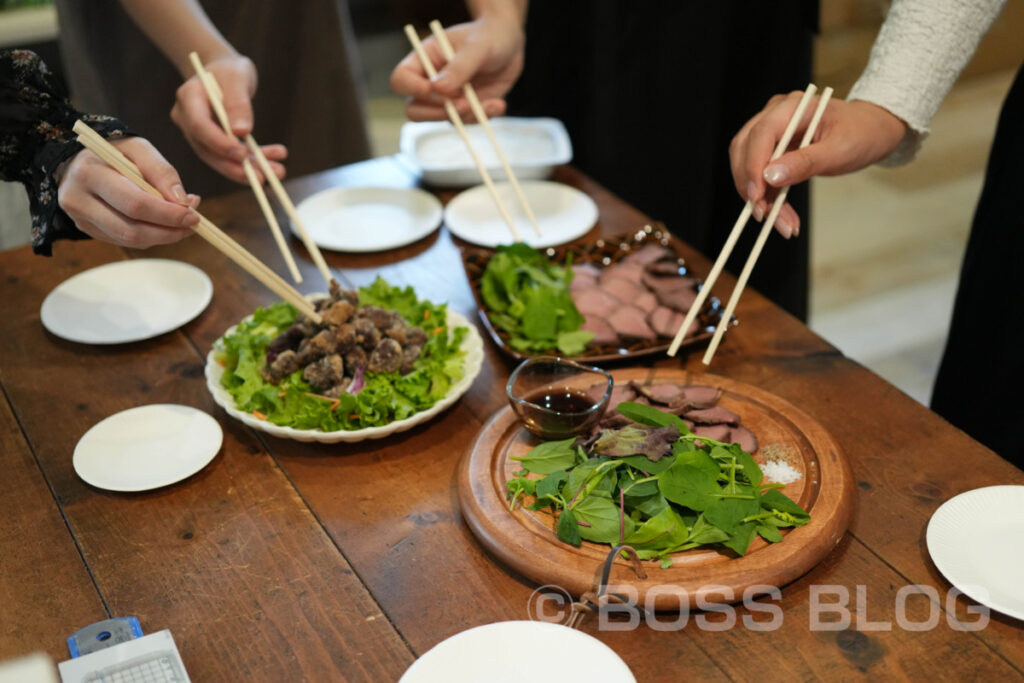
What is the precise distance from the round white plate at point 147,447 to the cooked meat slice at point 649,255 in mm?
869

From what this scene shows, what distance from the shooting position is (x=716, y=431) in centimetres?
138

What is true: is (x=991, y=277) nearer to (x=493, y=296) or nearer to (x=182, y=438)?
(x=493, y=296)

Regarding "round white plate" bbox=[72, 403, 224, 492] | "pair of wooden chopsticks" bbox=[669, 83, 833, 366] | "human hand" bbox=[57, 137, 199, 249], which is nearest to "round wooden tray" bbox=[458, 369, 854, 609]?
A: "pair of wooden chopsticks" bbox=[669, 83, 833, 366]

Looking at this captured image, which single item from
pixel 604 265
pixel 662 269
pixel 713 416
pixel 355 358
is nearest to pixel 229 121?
pixel 355 358

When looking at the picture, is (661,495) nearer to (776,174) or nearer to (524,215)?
(776,174)

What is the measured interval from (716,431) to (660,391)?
14 centimetres

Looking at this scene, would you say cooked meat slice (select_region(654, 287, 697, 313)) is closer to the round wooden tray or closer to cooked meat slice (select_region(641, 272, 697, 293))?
cooked meat slice (select_region(641, 272, 697, 293))

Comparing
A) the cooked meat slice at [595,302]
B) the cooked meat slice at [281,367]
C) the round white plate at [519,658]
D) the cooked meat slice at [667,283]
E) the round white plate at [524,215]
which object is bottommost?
the round white plate at [524,215]

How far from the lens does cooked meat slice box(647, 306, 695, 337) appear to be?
5.46 feet

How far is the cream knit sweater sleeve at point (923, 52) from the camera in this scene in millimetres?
1625

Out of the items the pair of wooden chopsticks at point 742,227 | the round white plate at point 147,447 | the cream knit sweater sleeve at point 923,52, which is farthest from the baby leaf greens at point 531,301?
the cream knit sweater sleeve at point 923,52

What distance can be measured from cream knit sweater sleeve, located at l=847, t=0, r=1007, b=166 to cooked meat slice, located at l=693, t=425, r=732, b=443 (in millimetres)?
693

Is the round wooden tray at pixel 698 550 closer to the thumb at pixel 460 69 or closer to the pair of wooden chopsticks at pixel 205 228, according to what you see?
the pair of wooden chopsticks at pixel 205 228

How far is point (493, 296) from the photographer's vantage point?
178 centimetres
